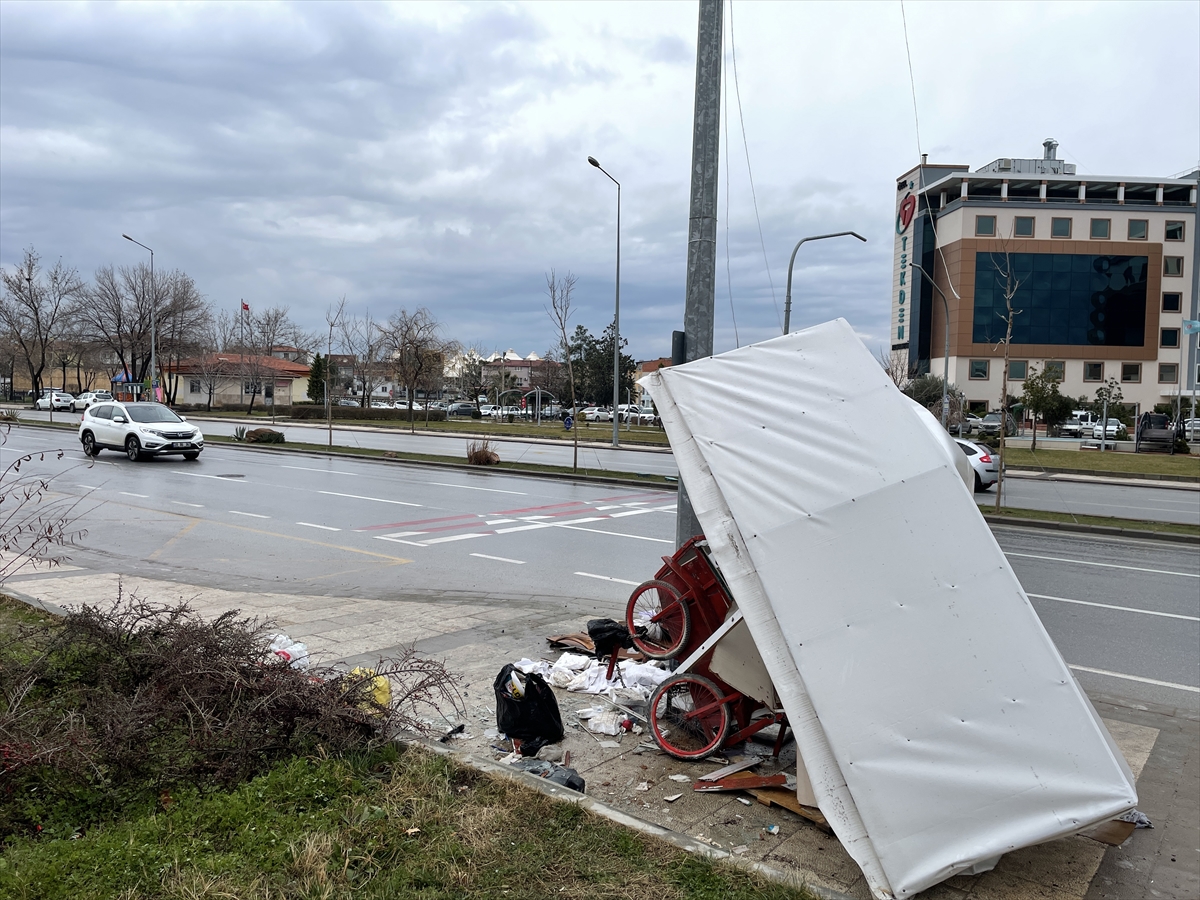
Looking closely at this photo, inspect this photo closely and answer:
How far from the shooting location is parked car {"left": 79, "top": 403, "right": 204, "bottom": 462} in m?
24.4

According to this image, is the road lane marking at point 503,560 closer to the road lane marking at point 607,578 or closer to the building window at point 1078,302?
the road lane marking at point 607,578

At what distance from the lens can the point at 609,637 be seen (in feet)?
18.7

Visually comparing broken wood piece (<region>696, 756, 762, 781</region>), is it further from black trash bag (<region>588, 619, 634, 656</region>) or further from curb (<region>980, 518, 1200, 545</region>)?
curb (<region>980, 518, 1200, 545</region>)

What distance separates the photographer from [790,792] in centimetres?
Result: 423

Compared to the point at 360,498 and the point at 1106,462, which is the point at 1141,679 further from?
the point at 1106,462

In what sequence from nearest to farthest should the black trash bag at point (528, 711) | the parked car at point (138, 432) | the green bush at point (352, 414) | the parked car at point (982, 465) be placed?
the black trash bag at point (528, 711)
the parked car at point (982, 465)
the parked car at point (138, 432)
the green bush at point (352, 414)

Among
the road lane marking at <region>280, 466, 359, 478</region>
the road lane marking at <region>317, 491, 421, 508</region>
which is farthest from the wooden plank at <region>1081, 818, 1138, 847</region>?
the road lane marking at <region>280, 466, 359, 478</region>

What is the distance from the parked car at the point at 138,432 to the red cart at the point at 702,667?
909 inches

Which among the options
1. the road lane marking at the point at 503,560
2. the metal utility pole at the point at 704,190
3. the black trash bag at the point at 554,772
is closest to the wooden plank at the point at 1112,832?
the black trash bag at the point at 554,772

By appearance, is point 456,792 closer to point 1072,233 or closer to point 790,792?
point 790,792

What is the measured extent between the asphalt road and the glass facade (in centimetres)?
7613

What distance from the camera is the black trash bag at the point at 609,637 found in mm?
5672

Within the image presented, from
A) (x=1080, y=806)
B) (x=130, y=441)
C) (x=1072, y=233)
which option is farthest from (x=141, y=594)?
(x=1072, y=233)

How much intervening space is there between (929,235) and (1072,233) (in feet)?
44.4
